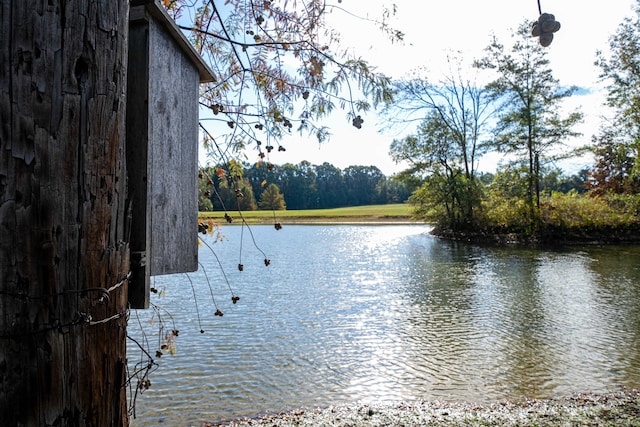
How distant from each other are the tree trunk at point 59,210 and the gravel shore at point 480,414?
285 cm

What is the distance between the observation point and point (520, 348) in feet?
19.4

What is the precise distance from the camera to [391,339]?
6512 mm

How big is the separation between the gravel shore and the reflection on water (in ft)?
0.99

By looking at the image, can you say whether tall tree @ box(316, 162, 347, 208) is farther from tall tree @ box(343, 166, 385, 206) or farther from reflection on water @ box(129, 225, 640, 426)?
reflection on water @ box(129, 225, 640, 426)

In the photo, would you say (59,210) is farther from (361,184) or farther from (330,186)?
(361,184)

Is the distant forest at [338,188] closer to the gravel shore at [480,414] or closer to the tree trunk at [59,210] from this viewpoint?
the gravel shore at [480,414]

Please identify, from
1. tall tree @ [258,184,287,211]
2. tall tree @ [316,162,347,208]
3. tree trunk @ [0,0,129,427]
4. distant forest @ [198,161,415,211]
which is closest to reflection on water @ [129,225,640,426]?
tall tree @ [258,184,287,211]

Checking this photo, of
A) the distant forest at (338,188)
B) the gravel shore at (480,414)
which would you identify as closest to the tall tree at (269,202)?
the gravel shore at (480,414)

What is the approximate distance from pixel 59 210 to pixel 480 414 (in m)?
3.71

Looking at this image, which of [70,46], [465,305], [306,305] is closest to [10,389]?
[70,46]

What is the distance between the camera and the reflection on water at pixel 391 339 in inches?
179

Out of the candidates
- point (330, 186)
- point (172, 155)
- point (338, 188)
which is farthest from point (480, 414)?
point (338, 188)

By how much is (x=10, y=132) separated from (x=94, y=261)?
1.24 feet

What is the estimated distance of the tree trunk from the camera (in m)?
1.09
